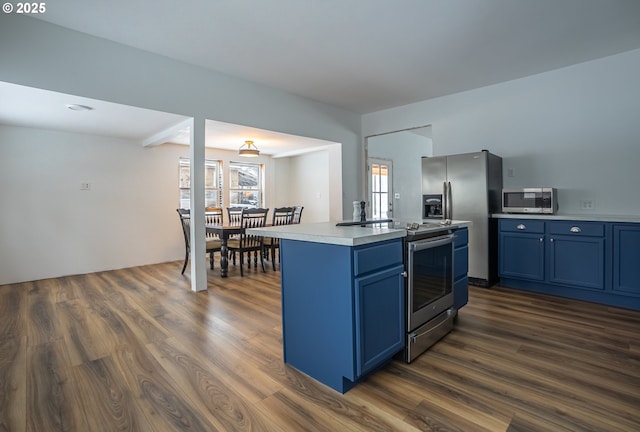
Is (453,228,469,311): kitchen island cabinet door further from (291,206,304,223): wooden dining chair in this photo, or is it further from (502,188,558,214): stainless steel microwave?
(291,206,304,223): wooden dining chair

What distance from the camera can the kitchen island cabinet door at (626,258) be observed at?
301 centimetres

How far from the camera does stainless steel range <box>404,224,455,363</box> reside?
6.77 ft

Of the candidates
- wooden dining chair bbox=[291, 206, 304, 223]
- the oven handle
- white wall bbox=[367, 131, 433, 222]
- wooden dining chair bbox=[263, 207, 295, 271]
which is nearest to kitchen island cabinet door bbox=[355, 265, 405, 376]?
the oven handle

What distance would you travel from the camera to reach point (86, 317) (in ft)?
9.82

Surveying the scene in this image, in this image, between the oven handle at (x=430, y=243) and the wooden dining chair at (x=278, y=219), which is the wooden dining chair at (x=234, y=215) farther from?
the oven handle at (x=430, y=243)

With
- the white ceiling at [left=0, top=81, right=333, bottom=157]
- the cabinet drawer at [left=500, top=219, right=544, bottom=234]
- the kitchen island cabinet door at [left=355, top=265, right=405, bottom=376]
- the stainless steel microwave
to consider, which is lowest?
the kitchen island cabinet door at [left=355, top=265, right=405, bottom=376]

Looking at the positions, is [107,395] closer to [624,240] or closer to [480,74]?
[624,240]

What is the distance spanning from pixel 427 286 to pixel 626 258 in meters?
2.37

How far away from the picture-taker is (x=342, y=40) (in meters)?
3.11

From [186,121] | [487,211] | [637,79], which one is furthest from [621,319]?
[186,121]

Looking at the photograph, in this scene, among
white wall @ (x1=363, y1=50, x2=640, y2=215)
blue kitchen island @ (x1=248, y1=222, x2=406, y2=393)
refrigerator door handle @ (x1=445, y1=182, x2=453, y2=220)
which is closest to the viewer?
blue kitchen island @ (x1=248, y1=222, x2=406, y2=393)

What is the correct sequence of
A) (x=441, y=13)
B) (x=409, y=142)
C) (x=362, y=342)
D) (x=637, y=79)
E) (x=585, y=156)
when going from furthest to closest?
(x=409, y=142) → (x=585, y=156) → (x=637, y=79) → (x=441, y=13) → (x=362, y=342)

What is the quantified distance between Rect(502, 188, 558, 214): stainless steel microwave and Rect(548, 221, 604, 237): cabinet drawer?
0.68 feet

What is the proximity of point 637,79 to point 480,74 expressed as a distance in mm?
1542
